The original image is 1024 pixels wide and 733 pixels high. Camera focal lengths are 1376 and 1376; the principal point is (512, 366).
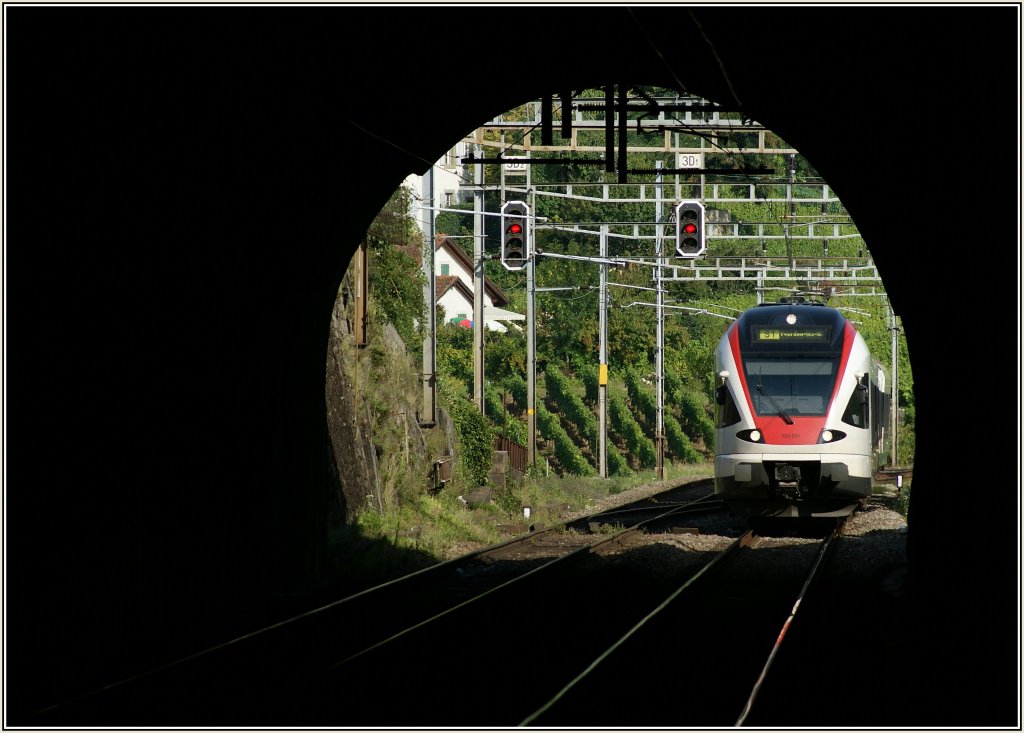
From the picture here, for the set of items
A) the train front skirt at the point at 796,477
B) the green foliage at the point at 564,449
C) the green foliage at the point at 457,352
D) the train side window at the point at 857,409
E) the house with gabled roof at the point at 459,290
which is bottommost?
the green foliage at the point at 564,449

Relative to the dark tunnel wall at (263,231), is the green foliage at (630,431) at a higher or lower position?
lower

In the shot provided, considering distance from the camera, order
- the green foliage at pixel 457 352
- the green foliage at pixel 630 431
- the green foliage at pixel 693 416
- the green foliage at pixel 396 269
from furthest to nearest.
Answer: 1. the green foliage at pixel 693 416
2. the green foliage at pixel 457 352
3. the green foliage at pixel 630 431
4. the green foliage at pixel 396 269

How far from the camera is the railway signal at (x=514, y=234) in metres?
24.8

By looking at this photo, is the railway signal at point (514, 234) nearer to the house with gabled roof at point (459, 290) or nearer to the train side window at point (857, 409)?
the train side window at point (857, 409)

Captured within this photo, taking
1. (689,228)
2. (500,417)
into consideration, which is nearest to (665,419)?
(500,417)

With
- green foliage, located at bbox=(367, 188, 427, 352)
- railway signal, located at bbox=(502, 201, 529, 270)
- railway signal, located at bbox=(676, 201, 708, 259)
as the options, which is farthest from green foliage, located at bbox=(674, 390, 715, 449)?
railway signal, located at bbox=(502, 201, 529, 270)

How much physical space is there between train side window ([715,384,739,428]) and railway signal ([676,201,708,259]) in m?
5.17

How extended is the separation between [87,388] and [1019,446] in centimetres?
729

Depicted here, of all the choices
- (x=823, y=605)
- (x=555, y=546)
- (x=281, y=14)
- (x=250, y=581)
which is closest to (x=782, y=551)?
(x=555, y=546)

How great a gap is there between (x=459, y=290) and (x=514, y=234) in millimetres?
58052

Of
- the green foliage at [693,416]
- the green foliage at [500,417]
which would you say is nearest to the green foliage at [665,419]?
the green foliage at [693,416]

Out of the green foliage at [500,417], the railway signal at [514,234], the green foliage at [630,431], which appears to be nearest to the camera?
the railway signal at [514,234]

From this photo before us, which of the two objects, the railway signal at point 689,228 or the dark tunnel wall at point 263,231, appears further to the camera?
the railway signal at point 689,228

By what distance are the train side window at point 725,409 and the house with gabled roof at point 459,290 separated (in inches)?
1968
